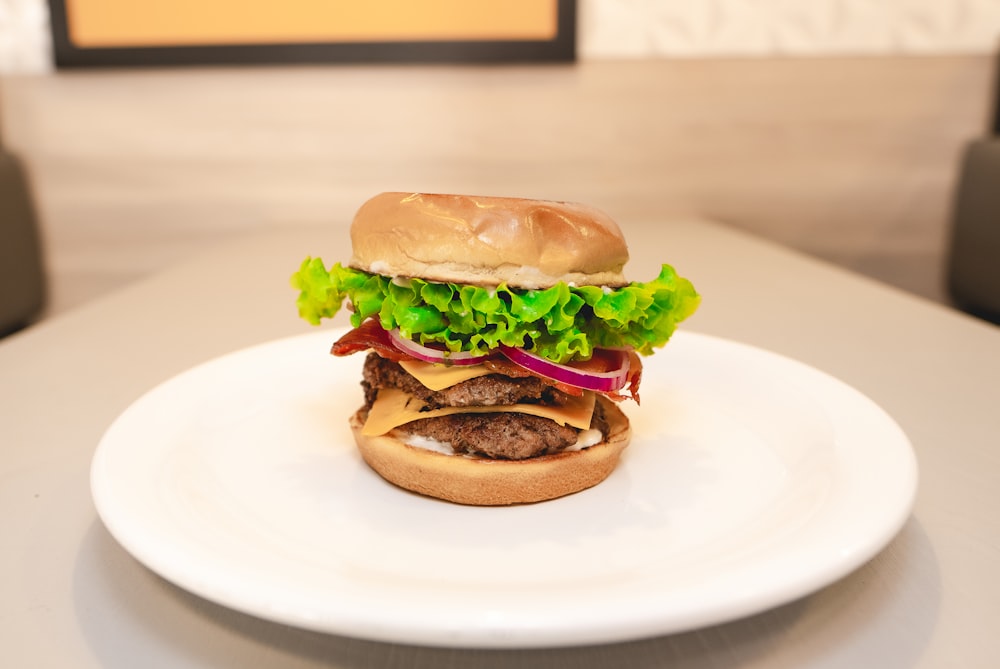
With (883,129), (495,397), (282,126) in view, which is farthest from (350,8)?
(495,397)

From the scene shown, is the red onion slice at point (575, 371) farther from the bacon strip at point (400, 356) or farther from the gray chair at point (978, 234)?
the gray chair at point (978, 234)

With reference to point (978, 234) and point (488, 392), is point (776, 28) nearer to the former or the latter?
point (978, 234)

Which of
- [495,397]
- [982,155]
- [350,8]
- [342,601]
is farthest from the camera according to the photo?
[350,8]

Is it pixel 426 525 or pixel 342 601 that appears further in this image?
pixel 426 525

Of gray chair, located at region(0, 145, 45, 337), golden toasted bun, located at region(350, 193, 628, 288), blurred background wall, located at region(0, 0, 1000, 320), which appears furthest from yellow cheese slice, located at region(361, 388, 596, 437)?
gray chair, located at region(0, 145, 45, 337)

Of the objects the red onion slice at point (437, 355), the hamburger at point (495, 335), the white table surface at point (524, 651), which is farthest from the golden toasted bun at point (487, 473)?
the white table surface at point (524, 651)

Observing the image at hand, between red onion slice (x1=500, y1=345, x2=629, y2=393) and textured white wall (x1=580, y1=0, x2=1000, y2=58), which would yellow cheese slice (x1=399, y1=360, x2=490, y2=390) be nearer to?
red onion slice (x1=500, y1=345, x2=629, y2=393)

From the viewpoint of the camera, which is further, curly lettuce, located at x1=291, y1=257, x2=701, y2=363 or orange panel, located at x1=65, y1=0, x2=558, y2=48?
orange panel, located at x1=65, y1=0, x2=558, y2=48

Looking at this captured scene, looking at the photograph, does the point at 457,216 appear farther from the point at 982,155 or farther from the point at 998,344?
the point at 982,155
